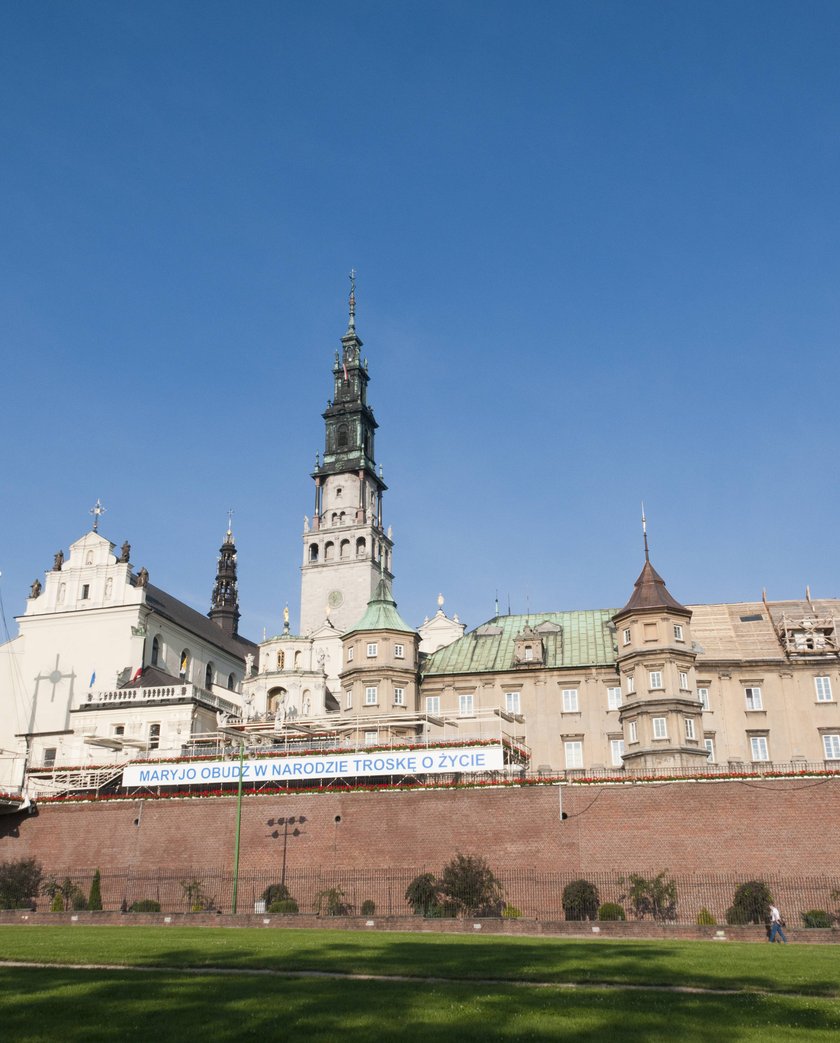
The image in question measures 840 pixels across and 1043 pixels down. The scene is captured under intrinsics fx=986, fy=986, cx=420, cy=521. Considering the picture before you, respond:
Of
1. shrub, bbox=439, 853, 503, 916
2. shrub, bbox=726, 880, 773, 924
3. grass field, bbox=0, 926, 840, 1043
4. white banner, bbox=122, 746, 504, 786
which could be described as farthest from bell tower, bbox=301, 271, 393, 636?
grass field, bbox=0, 926, 840, 1043

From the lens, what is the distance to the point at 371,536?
10238 cm

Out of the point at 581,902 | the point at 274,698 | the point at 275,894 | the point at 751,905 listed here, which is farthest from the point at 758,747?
the point at 274,698

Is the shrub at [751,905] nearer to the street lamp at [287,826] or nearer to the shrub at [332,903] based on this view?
the shrub at [332,903]

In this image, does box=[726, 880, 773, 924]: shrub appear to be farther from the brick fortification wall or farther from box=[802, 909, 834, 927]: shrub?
the brick fortification wall

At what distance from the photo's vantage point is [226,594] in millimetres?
112375

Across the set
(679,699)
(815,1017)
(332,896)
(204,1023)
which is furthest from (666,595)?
(204,1023)

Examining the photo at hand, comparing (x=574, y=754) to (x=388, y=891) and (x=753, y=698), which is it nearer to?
(x=753, y=698)

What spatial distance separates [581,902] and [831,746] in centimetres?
2603

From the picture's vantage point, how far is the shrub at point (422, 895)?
43.4 m

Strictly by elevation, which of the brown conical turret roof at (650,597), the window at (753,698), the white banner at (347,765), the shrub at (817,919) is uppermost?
the brown conical turret roof at (650,597)

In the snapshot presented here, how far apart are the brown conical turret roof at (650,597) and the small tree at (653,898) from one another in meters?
20.9

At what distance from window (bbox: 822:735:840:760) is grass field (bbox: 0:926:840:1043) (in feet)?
114

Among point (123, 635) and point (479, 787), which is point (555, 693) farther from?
point (123, 635)

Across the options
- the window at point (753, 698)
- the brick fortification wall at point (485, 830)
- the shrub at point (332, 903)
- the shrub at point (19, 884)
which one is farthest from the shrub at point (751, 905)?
the shrub at point (19, 884)
